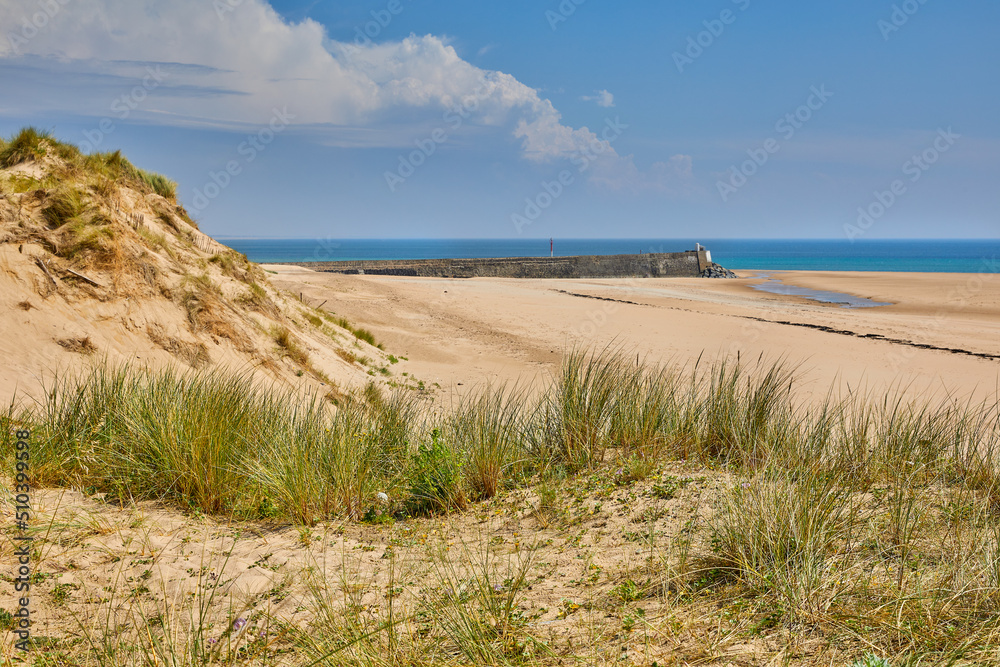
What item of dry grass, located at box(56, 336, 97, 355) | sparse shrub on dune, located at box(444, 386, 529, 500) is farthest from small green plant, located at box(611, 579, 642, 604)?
dry grass, located at box(56, 336, 97, 355)

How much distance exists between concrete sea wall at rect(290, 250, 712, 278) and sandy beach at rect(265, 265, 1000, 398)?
65.4 ft

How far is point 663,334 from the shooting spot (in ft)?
60.3

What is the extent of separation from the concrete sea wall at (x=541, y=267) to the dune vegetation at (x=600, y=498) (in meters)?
→ 42.0

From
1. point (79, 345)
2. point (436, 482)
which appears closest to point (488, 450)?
point (436, 482)

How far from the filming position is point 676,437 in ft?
18.2

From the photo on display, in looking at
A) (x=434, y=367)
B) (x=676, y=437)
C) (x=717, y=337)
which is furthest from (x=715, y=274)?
(x=676, y=437)

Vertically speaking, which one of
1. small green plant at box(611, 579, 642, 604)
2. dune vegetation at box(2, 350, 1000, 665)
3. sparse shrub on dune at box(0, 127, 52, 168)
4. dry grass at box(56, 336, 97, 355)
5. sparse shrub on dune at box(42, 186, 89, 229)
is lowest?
small green plant at box(611, 579, 642, 604)

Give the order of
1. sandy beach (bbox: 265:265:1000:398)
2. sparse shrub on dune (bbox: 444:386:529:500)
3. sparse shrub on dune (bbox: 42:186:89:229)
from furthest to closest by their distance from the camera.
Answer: sandy beach (bbox: 265:265:1000:398), sparse shrub on dune (bbox: 42:186:89:229), sparse shrub on dune (bbox: 444:386:529:500)

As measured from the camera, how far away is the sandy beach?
43.3 feet

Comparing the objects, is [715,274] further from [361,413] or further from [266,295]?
[361,413]

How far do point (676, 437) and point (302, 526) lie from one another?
332 centimetres

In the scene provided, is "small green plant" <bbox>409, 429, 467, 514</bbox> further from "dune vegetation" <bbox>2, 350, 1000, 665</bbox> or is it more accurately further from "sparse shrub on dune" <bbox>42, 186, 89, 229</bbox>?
"sparse shrub on dune" <bbox>42, 186, 89, 229</bbox>

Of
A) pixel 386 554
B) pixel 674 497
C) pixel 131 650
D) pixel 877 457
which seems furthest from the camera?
pixel 877 457

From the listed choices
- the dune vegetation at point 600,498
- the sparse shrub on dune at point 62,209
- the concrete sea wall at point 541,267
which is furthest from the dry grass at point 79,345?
the concrete sea wall at point 541,267
